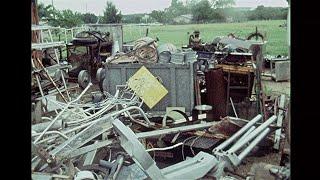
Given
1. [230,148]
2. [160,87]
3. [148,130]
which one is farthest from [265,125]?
[160,87]

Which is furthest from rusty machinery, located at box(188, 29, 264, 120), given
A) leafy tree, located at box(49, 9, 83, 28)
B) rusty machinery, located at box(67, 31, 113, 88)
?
rusty machinery, located at box(67, 31, 113, 88)

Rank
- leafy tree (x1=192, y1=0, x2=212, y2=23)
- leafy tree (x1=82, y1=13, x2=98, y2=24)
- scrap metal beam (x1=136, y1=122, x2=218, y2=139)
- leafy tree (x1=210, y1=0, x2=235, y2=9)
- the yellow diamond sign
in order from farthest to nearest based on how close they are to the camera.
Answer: the yellow diamond sign, leafy tree (x1=82, y1=13, x2=98, y2=24), leafy tree (x1=192, y1=0, x2=212, y2=23), leafy tree (x1=210, y1=0, x2=235, y2=9), scrap metal beam (x1=136, y1=122, x2=218, y2=139)

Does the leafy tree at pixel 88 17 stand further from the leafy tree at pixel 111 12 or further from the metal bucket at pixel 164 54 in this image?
the metal bucket at pixel 164 54

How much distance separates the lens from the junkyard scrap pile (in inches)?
75.3

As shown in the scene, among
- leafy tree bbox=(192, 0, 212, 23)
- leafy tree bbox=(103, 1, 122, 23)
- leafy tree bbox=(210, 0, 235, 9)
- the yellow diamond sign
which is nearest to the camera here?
leafy tree bbox=(103, 1, 122, 23)

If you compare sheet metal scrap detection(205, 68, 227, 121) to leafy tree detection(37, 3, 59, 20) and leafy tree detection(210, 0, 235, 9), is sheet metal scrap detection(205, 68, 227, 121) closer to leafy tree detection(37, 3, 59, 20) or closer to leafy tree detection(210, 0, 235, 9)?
leafy tree detection(210, 0, 235, 9)

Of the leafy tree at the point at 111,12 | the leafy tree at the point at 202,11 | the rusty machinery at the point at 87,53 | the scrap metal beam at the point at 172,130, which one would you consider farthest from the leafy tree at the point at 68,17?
the rusty machinery at the point at 87,53

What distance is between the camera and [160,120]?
3.22 metres

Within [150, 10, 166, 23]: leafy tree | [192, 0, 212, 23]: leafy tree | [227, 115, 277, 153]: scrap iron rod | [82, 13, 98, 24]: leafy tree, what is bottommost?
[227, 115, 277, 153]: scrap iron rod

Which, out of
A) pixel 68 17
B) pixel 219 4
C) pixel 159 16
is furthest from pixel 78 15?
pixel 219 4

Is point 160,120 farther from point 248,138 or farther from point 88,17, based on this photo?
point 248,138
